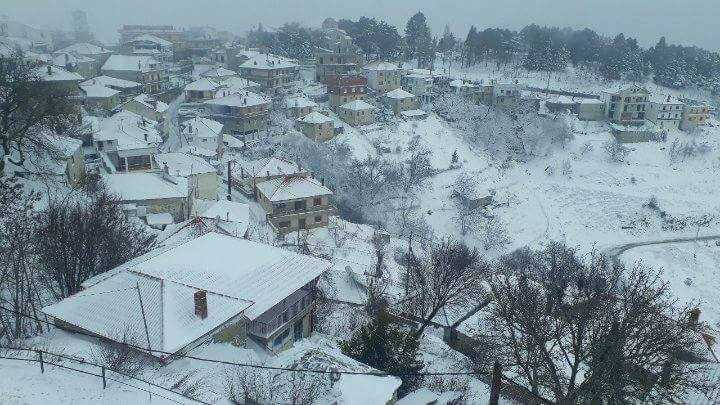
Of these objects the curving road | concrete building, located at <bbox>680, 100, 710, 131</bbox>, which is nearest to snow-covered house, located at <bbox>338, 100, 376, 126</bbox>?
the curving road

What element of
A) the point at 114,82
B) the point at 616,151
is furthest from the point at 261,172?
the point at 616,151

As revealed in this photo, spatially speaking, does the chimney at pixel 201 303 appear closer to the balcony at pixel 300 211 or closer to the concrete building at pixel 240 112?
the balcony at pixel 300 211

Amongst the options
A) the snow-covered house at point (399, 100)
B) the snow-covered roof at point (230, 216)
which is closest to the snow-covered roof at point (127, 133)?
the snow-covered roof at point (230, 216)

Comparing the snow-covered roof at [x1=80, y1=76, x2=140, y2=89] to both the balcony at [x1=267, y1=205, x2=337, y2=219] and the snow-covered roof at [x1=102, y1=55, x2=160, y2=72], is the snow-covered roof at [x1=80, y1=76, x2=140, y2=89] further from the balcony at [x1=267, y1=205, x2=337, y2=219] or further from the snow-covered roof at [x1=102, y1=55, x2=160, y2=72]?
the balcony at [x1=267, y1=205, x2=337, y2=219]

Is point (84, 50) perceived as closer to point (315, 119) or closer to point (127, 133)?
point (315, 119)

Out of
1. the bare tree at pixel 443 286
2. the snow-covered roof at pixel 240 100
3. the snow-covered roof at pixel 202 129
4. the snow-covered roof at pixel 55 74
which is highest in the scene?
the snow-covered roof at pixel 55 74

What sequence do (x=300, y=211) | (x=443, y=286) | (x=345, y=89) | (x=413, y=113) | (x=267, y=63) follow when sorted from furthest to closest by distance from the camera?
(x=267, y=63) < (x=413, y=113) < (x=345, y=89) < (x=300, y=211) < (x=443, y=286)

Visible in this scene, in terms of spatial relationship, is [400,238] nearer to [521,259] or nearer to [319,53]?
[521,259]
